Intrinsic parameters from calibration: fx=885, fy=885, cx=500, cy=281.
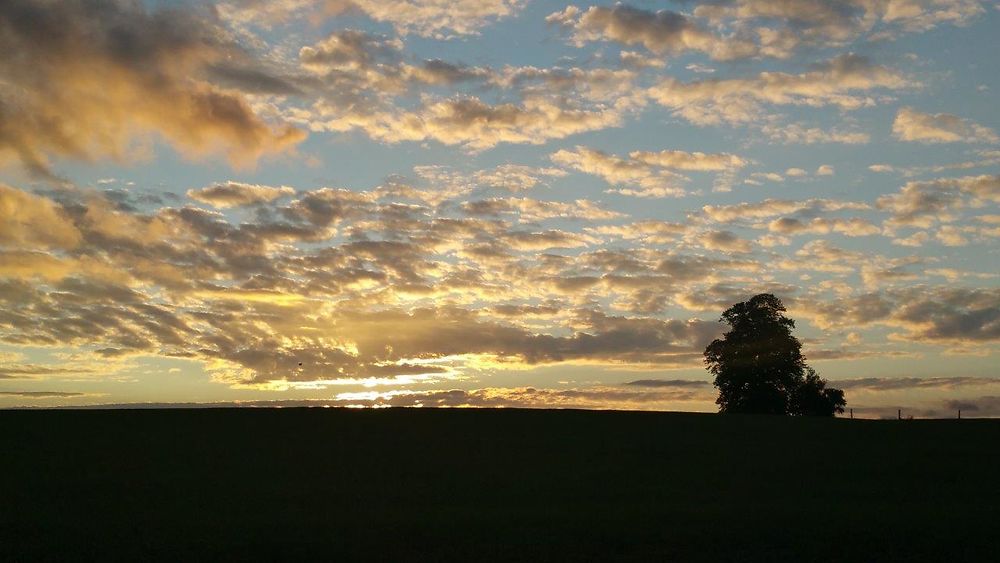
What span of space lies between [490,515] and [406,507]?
2898 millimetres

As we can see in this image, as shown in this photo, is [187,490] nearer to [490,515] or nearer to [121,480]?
[121,480]

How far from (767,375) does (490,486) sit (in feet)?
134

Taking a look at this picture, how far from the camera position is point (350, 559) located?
1688 cm

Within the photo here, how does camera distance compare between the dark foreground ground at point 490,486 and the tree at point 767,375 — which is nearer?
the dark foreground ground at point 490,486

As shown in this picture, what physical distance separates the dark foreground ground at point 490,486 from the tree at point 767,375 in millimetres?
15256

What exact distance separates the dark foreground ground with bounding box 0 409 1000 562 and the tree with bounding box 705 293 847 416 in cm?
1526

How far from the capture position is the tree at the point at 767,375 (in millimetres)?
62844

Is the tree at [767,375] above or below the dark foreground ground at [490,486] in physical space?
above

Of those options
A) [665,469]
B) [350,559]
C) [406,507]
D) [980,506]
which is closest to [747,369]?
[665,469]

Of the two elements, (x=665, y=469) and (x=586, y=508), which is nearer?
(x=586, y=508)

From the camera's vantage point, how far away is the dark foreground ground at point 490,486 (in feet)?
58.7

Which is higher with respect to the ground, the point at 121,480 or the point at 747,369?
the point at 747,369

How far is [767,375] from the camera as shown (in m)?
63.4

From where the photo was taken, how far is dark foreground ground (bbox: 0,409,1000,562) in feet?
58.7
